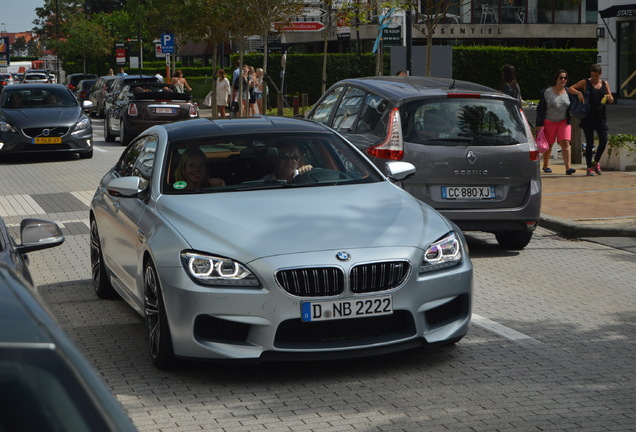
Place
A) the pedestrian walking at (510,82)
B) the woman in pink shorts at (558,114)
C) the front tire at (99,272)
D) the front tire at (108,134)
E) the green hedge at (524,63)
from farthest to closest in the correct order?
the green hedge at (524,63) → the front tire at (108,134) → the pedestrian walking at (510,82) → the woman in pink shorts at (558,114) → the front tire at (99,272)

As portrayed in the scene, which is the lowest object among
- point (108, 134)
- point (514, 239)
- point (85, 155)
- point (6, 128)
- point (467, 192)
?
point (85, 155)

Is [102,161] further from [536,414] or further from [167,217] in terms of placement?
[536,414]

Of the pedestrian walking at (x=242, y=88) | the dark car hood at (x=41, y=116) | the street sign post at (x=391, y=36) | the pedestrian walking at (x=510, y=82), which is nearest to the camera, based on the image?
the pedestrian walking at (x=510, y=82)

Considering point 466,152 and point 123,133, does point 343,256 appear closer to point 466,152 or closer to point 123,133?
point 466,152

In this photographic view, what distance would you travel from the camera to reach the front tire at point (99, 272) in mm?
8383

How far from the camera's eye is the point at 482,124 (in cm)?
1040

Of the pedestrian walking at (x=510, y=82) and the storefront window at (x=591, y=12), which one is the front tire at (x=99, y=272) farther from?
the storefront window at (x=591, y=12)

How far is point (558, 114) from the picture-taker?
697 inches

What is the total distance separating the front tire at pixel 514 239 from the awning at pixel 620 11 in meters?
32.9

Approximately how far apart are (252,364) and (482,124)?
507 cm

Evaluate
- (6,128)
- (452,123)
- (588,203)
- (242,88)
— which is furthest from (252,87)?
(452,123)

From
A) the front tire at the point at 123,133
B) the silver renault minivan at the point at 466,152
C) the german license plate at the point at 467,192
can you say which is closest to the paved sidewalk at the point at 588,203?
the silver renault minivan at the point at 466,152

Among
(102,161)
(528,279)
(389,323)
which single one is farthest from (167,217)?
(102,161)

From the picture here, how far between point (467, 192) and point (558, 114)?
7912 millimetres
